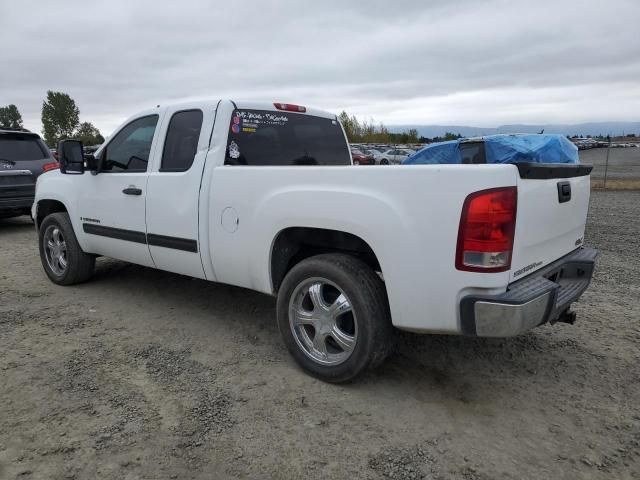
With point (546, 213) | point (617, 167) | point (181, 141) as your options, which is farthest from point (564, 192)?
point (617, 167)

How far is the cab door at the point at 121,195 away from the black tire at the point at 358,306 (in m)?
1.84

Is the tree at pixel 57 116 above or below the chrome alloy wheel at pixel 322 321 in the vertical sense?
above

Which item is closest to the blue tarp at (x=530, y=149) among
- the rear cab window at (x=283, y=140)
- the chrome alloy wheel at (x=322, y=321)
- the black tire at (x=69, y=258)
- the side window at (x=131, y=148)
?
the rear cab window at (x=283, y=140)

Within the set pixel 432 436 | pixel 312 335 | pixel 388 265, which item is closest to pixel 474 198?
pixel 388 265

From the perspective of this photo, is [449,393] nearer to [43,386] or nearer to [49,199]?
[43,386]

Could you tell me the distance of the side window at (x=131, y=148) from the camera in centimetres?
435

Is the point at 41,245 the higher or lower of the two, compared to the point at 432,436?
higher

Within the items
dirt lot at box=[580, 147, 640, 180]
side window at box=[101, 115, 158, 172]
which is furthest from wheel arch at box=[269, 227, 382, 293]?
dirt lot at box=[580, 147, 640, 180]

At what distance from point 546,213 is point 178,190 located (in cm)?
266

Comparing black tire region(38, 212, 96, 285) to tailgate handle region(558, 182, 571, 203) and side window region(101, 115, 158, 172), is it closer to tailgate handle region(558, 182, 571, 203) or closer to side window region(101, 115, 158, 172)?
side window region(101, 115, 158, 172)

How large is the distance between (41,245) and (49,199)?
583mm

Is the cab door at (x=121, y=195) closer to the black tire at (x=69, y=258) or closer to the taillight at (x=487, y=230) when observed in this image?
the black tire at (x=69, y=258)

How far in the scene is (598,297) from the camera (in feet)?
15.7

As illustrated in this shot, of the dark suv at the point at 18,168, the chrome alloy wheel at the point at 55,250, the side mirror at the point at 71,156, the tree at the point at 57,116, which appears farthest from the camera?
the tree at the point at 57,116
